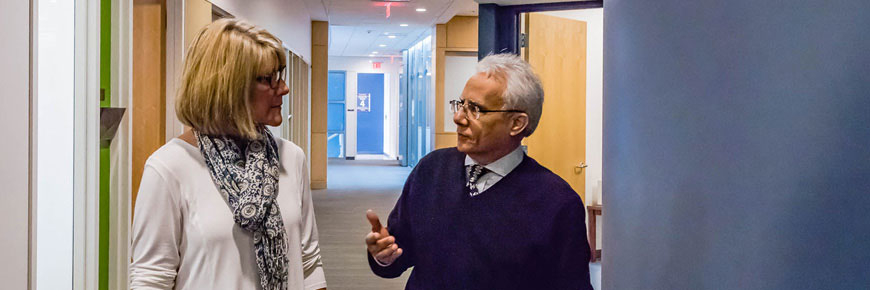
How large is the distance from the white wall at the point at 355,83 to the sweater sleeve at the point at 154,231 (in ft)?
71.0

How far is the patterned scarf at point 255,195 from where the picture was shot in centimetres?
171

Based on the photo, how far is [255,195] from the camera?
5.65 ft

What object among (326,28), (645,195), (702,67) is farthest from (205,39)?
(326,28)

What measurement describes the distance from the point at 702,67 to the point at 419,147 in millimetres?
16291

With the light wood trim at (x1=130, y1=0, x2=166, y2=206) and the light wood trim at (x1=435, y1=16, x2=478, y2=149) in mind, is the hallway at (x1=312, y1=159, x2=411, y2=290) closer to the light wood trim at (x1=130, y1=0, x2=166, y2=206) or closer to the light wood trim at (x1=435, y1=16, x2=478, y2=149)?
the light wood trim at (x1=435, y1=16, x2=478, y2=149)

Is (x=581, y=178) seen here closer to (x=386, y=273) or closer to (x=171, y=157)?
(x=386, y=273)

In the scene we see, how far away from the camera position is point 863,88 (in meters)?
0.56

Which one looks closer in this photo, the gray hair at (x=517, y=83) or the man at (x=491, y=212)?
the man at (x=491, y=212)

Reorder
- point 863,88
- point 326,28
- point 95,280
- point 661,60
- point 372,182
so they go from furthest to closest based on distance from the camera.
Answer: point 372,182, point 326,28, point 95,280, point 661,60, point 863,88

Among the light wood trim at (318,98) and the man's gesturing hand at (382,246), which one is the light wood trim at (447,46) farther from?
the man's gesturing hand at (382,246)

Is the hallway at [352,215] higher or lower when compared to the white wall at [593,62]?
lower

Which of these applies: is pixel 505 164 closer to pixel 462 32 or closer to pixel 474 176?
pixel 474 176

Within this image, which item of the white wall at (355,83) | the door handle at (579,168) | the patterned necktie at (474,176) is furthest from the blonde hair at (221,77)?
the white wall at (355,83)

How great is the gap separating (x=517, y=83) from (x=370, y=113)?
24766 millimetres
